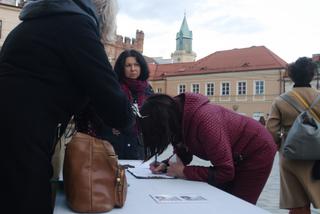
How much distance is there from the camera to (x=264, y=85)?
4359 centimetres

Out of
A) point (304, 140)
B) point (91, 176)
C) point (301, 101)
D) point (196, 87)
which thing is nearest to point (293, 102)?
point (301, 101)

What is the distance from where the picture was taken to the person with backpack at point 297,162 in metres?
3.43

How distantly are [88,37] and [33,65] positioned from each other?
219 mm

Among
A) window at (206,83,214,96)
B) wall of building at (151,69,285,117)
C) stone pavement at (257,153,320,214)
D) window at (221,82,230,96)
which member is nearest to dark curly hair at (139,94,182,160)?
stone pavement at (257,153,320,214)

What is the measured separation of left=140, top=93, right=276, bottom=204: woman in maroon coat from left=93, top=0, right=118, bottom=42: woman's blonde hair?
0.45m

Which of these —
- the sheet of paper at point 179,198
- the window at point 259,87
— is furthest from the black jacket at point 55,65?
the window at point 259,87

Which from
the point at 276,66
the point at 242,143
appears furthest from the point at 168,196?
the point at 276,66

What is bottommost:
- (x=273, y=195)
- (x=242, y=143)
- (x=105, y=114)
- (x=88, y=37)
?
(x=273, y=195)

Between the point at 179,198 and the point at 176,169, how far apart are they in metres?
0.57

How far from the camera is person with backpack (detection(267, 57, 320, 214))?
343cm

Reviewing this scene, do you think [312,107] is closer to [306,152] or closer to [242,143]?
[306,152]

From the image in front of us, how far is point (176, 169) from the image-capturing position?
8.11ft

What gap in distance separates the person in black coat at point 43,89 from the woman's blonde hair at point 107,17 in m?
0.20

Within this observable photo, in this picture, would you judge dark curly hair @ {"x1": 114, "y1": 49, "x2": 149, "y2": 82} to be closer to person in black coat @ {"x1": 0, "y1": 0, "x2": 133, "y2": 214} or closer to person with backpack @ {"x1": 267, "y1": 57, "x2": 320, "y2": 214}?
person with backpack @ {"x1": 267, "y1": 57, "x2": 320, "y2": 214}
